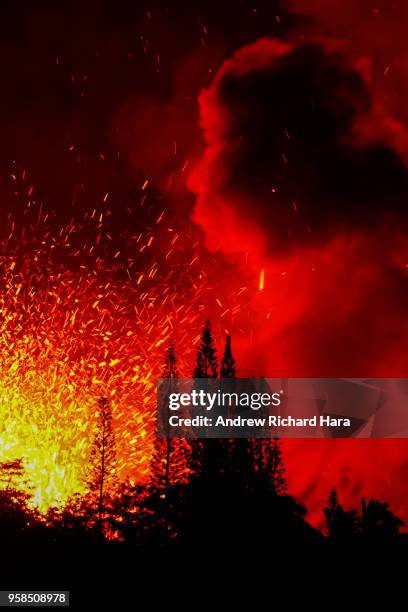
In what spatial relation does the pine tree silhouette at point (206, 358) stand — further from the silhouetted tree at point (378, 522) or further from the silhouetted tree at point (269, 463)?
the silhouetted tree at point (378, 522)

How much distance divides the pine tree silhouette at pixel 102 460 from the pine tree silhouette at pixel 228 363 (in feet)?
29.7

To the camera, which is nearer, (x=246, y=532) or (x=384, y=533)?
(x=384, y=533)

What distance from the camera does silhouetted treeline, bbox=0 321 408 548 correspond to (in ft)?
115

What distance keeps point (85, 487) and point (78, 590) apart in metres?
29.9

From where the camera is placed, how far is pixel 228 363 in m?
54.6

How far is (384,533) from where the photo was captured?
24.5m

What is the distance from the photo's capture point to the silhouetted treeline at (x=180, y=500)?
35.0 metres

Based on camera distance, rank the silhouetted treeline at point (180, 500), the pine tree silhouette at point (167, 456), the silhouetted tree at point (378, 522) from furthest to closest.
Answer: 1. the pine tree silhouette at point (167, 456)
2. the silhouetted treeline at point (180, 500)
3. the silhouetted tree at point (378, 522)

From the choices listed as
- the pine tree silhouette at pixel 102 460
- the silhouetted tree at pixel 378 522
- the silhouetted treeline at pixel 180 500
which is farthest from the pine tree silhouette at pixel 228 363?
the silhouetted tree at pixel 378 522

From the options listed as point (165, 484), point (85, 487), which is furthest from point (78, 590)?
point (85, 487)

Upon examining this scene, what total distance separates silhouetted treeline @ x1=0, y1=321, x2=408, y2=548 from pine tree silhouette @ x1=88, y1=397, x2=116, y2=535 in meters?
0.07

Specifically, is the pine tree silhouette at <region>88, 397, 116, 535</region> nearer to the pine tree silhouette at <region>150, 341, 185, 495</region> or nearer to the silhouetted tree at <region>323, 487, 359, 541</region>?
the pine tree silhouette at <region>150, 341, 185, 495</region>

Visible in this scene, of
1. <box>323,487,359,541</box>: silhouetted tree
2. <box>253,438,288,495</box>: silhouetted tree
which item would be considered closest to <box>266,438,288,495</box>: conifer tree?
<box>253,438,288,495</box>: silhouetted tree

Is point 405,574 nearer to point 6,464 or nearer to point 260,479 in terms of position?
point 260,479
